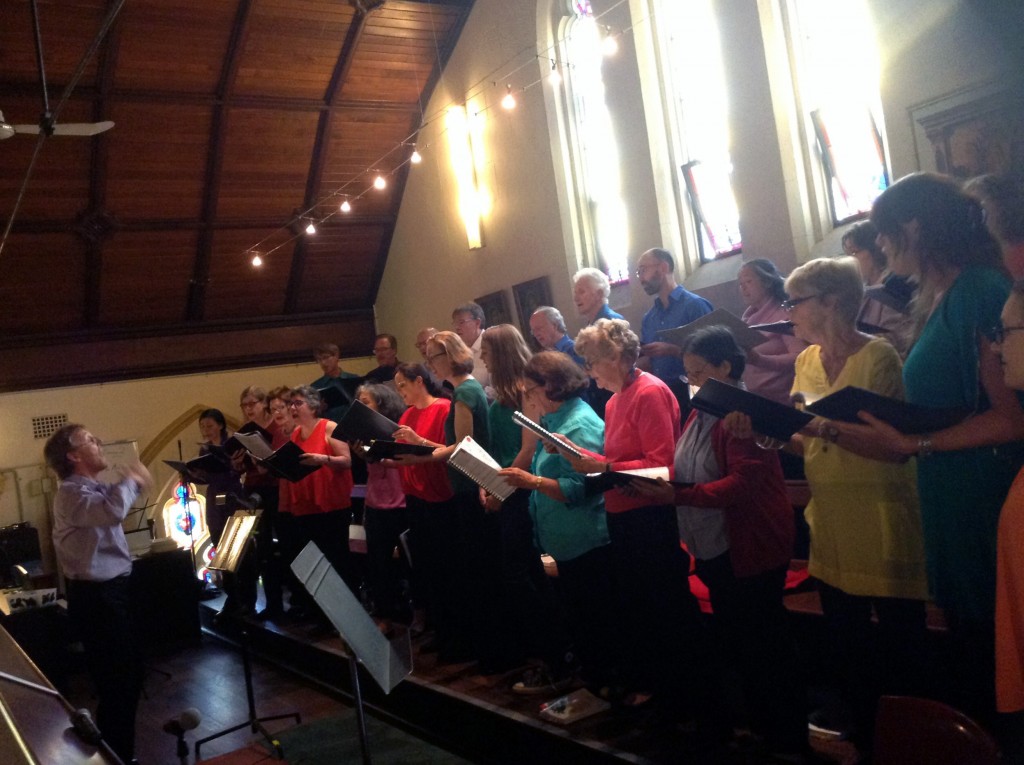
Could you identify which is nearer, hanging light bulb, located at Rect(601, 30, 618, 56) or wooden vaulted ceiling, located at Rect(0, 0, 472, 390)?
hanging light bulb, located at Rect(601, 30, 618, 56)

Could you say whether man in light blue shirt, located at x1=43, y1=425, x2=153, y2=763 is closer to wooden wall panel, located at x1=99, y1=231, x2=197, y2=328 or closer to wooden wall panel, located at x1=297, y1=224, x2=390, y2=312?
wooden wall panel, located at x1=99, y1=231, x2=197, y2=328

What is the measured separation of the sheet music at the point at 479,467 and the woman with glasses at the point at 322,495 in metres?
2.32

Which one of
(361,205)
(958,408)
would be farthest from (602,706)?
(361,205)

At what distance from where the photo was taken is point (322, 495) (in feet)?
17.7

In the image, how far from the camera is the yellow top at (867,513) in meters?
2.21

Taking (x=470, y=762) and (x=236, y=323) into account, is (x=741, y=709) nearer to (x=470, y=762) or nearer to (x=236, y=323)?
(x=470, y=762)

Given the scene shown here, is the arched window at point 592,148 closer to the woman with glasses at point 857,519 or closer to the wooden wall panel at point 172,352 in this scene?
the wooden wall panel at point 172,352

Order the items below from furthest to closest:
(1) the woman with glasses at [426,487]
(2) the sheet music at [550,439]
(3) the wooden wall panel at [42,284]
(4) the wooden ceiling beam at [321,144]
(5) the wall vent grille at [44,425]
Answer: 1. (5) the wall vent grille at [44,425]
2. (3) the wooden wall panel at [42,284]
3. (4) the wooden ceiling beam at [321,144]
4. (1) the woman with glasses at [426,487]
5. (2) the sheet music at [550,439]

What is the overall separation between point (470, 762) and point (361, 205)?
731 cm

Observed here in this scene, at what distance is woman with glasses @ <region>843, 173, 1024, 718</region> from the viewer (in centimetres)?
195

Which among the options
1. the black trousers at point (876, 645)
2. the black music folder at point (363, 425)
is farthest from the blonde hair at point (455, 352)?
the black trousers at point (876, 645)

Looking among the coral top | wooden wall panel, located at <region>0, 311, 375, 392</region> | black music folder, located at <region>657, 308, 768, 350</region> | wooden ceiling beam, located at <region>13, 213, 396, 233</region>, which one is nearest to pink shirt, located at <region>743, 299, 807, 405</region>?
black music folder, located at <region>657, 308, 768, 350</region>

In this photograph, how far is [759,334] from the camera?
3.55 meters

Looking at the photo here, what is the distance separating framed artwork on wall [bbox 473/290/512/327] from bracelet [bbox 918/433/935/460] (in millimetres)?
6353
